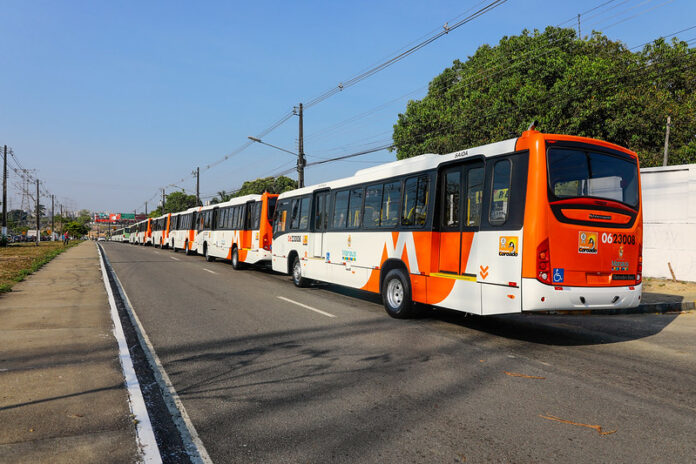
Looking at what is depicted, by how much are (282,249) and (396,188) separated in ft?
23.6

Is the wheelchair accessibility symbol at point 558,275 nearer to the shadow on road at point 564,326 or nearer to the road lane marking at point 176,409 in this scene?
the shadow on road at point 564,326

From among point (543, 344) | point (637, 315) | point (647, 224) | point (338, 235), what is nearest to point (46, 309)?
point (338, 235)

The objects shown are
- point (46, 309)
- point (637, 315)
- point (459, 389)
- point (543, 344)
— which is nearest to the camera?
point (459, 389)

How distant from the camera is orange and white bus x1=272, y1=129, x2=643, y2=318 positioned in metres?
6.84

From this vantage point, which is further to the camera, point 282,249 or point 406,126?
point 406,126

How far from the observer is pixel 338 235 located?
1258 cm

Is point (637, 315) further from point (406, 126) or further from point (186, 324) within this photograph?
point (406, 126)

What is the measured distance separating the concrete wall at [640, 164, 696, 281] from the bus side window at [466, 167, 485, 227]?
11317 millimetres

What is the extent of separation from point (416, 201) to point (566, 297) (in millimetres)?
3484

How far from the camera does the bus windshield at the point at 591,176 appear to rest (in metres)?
7.02

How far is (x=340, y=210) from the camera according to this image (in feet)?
41.7

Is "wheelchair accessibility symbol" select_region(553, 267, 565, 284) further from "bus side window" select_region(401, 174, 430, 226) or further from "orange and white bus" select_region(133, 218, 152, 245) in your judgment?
"orange and white bus" select_region(133, 218, 152, 245)

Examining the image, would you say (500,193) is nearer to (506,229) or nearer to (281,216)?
(506,229)

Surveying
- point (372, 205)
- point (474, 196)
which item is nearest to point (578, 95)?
point (372, 205)
